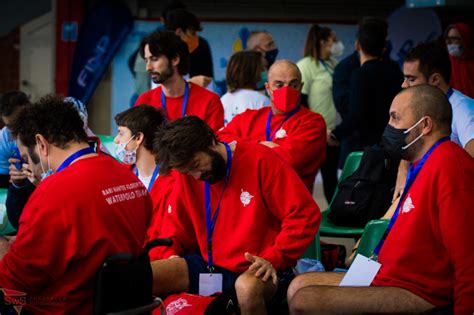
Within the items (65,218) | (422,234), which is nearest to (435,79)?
(422,234)

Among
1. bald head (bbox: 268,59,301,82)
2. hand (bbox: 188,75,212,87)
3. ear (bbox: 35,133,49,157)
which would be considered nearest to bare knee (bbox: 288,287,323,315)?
ear (bbox: 35,133,49,157)

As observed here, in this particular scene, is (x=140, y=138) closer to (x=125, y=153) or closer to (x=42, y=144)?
(x=125, y=153)

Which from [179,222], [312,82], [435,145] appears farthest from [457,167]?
[312,82]

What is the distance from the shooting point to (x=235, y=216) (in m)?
4.44

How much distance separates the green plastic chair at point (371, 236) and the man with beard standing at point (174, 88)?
67.9 inches

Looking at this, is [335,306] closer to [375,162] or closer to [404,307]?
[404,307]

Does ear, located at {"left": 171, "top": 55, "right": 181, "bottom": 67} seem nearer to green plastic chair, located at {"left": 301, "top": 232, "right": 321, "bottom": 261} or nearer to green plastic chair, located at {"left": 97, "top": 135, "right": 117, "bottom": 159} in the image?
green plastic chair, located at {"left": 97, "top": 135, "right": 117, "bottom": 159}

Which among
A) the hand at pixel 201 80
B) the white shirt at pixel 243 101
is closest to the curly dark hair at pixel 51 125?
the white shirt at pixel 243 101

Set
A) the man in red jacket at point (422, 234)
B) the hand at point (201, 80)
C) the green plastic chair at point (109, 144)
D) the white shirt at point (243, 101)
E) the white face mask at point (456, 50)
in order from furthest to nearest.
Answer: the hand at point (201, 80) < the green plastic chair at point (109, 144) < the white shirt at point (243, 101) < the white face mask at point (456, 50) < the man in red jacket at point (422, 234)

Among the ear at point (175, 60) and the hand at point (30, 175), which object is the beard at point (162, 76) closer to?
the ear at point (175, 60)

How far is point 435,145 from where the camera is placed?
3.89m

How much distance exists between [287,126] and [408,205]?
1905mm

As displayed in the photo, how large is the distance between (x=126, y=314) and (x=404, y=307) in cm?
120

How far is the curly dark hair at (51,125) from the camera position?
366cm
